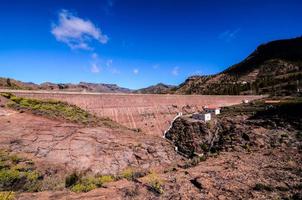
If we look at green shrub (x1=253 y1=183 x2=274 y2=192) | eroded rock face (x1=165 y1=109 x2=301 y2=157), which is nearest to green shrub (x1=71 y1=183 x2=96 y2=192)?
green shrub (x1=253 y1=183 x2=274 y2=192)

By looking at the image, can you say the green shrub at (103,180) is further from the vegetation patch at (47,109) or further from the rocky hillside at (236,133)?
the rocky hillside at (236,133)

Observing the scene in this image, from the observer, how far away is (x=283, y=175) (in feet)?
39.0

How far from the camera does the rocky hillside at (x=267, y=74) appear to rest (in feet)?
351

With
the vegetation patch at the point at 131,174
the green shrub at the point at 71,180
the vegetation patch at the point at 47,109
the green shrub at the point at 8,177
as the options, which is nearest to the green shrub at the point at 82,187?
the green shrub at the point at 71,180

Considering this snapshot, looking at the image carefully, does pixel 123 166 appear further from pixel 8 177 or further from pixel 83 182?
pixel 8 177

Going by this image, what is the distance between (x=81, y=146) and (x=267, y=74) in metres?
146

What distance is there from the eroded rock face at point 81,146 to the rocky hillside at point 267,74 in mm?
93115

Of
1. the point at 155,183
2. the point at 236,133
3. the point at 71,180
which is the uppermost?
the point at 71,180

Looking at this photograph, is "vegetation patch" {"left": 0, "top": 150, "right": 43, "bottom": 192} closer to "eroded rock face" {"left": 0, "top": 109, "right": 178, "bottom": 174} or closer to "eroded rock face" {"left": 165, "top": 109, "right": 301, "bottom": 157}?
"eroded rock face" {"left": 0, "top": 109, "right": 178, "bottom": 174}

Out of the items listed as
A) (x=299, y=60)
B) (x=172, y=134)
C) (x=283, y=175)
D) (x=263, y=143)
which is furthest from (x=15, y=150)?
(x=299, y=60)

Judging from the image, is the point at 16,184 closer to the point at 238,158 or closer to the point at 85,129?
the point at 85,129

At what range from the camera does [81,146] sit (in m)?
15.4

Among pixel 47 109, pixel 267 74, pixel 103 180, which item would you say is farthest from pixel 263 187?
pixel 267 74

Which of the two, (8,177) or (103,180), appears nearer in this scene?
(8,177)
